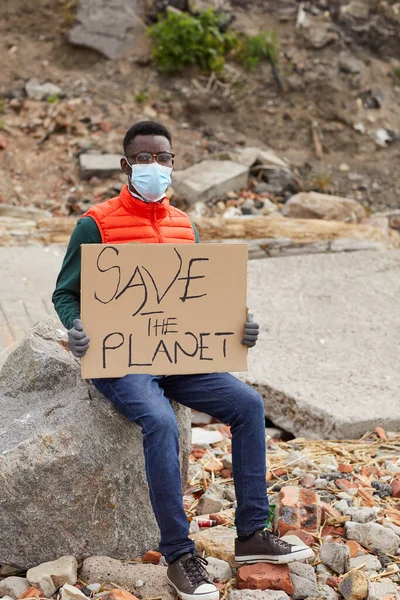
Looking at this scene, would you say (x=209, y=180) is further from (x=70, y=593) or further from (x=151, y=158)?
(x=70, y=593)

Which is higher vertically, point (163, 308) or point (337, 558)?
point (163, 308)

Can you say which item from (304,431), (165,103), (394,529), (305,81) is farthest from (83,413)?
(305,81)

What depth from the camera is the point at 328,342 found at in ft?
19.1

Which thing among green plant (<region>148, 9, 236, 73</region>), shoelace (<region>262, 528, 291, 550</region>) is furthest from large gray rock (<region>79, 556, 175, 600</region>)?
green plant (<region>148, 9, 236, 73</region>)

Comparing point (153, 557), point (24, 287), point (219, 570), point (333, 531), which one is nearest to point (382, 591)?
point (333, 531)

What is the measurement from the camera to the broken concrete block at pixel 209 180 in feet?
29.1

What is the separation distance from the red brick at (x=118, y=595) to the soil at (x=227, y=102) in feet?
22.6

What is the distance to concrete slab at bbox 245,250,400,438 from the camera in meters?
4.86

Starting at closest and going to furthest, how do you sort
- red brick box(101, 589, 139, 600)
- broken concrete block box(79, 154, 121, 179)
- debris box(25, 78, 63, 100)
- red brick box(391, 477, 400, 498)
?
1. red brick box(101, 589, 139, 600)
2. red brick box(391, 477, 400, 498)
3. broken concrete block box(79, 154, 121, 179)
4. debris box(25, 78, 63, 100)

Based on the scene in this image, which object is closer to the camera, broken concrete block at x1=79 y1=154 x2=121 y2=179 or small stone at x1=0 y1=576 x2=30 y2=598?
small stone at x1=0 y1=576 x2=30 y2=598

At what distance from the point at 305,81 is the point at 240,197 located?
2.86 metres

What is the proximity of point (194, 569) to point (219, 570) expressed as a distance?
9.6 inches

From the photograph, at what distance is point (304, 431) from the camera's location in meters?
4.83

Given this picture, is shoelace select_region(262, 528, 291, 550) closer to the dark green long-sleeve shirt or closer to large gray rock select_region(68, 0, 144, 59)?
the dark green long-sleeve shirt
